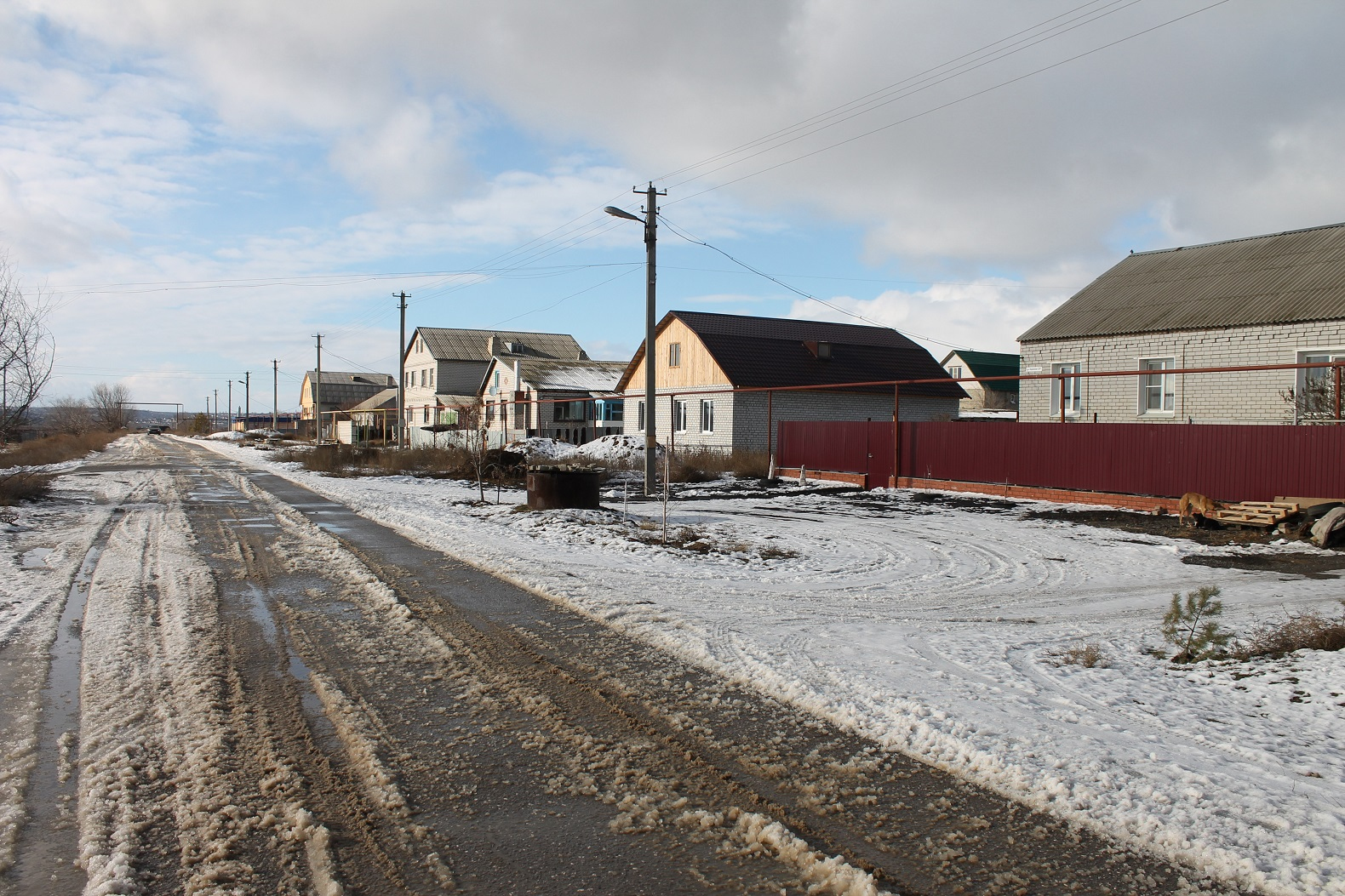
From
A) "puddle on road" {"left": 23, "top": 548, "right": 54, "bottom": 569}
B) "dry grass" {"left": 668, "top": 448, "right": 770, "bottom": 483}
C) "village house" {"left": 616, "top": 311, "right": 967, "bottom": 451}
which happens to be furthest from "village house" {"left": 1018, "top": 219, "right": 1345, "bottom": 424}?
"puddle on road" {"left": 23, "top": 548, "right": 54, "bottom": 569}

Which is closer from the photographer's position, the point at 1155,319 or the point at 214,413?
the point at 1155,319

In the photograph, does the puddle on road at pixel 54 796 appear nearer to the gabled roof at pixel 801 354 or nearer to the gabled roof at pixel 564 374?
the gabled roof at pixel 801 354

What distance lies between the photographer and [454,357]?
64188 millimetres

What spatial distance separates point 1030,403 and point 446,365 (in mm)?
46129

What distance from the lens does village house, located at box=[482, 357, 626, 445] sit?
47500mm

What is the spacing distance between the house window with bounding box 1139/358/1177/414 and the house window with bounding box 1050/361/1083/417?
187cm

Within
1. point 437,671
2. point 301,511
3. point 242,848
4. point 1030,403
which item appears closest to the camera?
point 242,848

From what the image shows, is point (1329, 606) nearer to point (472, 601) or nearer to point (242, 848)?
point (472, 601)

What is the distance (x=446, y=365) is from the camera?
63812mm

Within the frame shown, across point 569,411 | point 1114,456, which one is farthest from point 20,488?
point 569,411

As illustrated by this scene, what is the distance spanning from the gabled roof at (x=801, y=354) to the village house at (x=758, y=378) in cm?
5

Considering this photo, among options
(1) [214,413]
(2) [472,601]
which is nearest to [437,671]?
(2) [472,601]

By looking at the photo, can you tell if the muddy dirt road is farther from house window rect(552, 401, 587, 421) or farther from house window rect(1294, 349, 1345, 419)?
house window rect(552, 401, 587, 421)

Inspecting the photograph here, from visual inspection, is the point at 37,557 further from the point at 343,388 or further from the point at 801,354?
the point at 343,388
